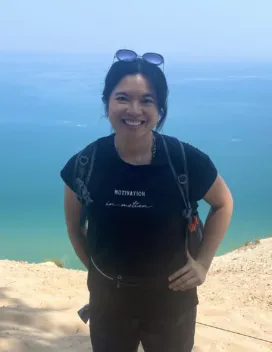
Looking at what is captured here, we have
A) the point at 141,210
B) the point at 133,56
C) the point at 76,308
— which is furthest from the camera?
the point at 76,308

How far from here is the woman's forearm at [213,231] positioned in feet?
6.38

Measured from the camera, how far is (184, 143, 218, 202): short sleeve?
70.7 inches

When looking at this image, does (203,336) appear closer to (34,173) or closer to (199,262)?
(199,262)

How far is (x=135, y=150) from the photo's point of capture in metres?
1.83

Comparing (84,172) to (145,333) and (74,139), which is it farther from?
(74,139)

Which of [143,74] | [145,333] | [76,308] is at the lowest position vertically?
[76,308]

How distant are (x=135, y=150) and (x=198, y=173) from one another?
243 millimetres

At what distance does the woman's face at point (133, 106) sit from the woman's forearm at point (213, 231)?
0.43m

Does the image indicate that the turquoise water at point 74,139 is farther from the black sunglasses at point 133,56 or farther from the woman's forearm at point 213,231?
the woman's forearm at point 213,231

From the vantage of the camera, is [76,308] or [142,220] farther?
[76,308]

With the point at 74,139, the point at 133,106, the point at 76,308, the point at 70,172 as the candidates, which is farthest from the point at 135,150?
the point at 74,139

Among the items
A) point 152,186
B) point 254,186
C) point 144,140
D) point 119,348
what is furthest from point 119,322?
point 254,186

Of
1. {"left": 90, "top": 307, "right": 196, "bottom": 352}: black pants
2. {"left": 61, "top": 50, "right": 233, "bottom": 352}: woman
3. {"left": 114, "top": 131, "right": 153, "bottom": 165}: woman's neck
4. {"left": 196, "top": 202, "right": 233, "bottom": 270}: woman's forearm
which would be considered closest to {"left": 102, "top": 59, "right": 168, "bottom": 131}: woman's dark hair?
{"left": 61, "top": 50, "right": 233, "bottom": 352}: woman

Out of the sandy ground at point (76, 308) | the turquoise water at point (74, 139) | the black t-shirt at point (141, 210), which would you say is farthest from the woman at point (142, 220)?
the sandy ground at point (76, 308)
